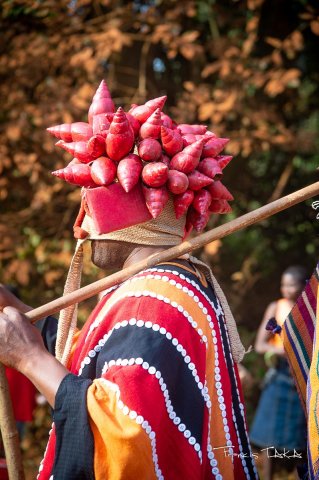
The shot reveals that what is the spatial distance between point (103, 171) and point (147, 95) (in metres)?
4.24

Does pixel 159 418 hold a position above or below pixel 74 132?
below

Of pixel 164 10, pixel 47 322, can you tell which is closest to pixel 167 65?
pixel 164 10

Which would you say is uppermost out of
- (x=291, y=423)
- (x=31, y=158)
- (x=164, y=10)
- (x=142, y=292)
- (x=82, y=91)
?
(x=164, y=10)

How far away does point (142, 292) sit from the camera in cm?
219

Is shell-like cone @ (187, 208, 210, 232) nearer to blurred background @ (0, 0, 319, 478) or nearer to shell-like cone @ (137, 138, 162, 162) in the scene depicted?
shell-like cone @ (137, 138, 162, 162)

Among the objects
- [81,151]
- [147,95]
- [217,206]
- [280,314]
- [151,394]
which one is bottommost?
[280,314]

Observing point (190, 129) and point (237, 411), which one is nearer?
point (237, 411)

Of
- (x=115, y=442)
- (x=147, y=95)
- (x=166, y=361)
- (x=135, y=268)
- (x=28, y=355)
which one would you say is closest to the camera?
(x=115, y=442)

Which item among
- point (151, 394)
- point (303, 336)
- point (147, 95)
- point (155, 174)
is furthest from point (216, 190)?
point (147, 95)

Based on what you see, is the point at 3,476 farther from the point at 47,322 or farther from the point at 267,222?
the point at 267,222

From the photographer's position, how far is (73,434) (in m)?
2.04

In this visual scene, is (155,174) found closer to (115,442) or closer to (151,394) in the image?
(151,394)

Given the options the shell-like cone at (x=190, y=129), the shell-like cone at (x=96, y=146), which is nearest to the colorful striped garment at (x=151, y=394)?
the shell-like cone at (x=96, y=146)

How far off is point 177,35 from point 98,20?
0.77m
